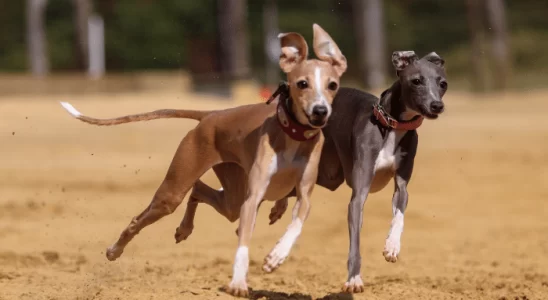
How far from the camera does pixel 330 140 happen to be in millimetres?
6758

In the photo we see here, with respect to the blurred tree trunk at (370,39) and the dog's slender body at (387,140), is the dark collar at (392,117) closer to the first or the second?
the dog's slender body at (387,140)

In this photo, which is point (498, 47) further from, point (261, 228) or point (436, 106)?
point (436, 106)

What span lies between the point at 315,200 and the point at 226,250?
2.81m

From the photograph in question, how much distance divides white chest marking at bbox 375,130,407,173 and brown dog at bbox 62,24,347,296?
15.5 inches

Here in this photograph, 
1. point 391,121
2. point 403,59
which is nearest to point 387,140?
point 391,121

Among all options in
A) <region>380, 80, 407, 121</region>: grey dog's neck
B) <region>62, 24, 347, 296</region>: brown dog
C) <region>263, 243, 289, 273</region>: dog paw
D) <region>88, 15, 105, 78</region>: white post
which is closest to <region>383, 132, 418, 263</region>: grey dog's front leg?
<region>380, 80, 407, 121</region>: grey dog's neck

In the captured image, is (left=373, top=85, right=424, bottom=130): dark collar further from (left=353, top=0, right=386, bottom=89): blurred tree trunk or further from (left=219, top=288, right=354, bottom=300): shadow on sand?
(left=353, top=0, right=386, bottom=89): blurred tree trunk

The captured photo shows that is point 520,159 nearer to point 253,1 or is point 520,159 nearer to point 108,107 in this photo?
point 108,107

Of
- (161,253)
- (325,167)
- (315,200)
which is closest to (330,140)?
(325,167)

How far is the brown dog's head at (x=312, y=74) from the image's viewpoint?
5781 millimetres

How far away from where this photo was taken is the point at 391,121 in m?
6.32

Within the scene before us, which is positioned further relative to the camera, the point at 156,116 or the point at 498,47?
the point at 498,47

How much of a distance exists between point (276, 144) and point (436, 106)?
0.90 m

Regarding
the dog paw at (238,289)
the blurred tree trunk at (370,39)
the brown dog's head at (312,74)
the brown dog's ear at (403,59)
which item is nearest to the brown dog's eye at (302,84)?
the brown dog's head at (312,74)
